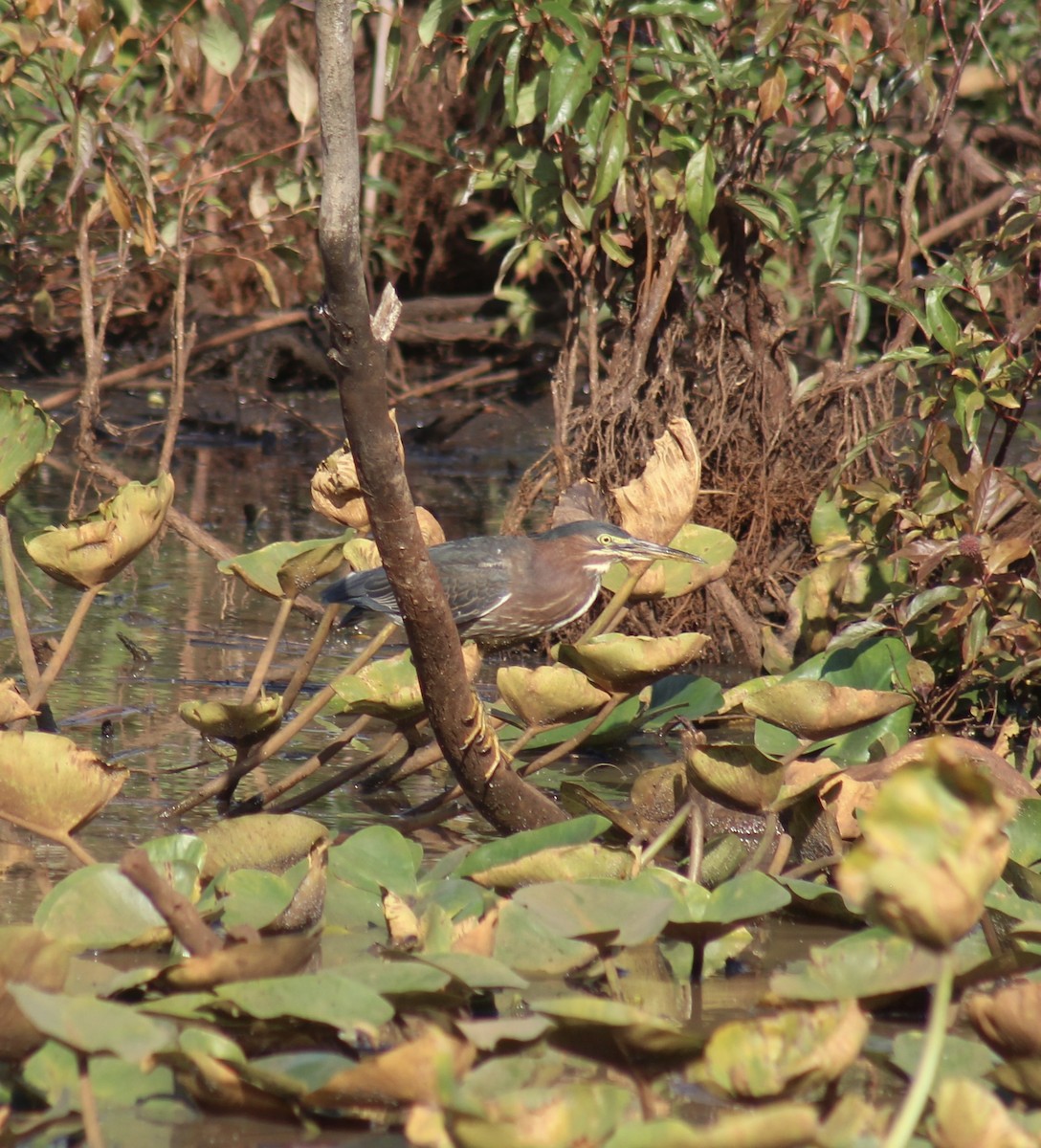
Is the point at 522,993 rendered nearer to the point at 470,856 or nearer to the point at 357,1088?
the point at 470,856

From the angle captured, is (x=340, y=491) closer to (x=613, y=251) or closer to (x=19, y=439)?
(x=19, y=439)

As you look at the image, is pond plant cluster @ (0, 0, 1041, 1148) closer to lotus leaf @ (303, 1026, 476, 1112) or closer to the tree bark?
lotus leaf @ (303, 1026, 476, 1112)

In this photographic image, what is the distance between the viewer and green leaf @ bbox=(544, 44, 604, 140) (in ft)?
14.9

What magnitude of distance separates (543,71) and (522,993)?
3.28 m

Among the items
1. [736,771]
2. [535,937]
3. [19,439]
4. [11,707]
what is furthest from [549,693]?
[19,439]

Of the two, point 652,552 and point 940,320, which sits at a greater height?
point 940,320

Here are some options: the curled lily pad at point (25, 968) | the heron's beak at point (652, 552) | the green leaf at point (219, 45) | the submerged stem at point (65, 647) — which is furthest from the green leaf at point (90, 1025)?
the green leaf at point (219, 45)

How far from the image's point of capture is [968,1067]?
2.28m

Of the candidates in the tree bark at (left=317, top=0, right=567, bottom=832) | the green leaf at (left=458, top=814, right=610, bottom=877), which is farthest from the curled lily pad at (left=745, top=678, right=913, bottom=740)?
the tree bark at (left=317, top=0, right=567, bottom=832)

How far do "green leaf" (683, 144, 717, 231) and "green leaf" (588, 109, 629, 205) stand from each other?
0.22 meters

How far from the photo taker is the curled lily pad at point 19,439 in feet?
11.2

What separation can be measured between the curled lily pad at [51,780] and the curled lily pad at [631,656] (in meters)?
0.96

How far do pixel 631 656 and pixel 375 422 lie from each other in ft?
2.87

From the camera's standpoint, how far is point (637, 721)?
430 cm
